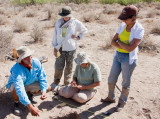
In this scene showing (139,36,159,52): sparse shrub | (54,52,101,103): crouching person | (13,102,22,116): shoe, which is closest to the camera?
(13,102,22,116): shoe

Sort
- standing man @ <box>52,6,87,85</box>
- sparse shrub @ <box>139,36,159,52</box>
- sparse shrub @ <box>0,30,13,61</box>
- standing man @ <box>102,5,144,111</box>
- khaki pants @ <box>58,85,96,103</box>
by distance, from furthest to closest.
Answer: sparse shrub @ <box>139,36,159,52</box>, sparse shrub @ <box>0,30,13,61</box>, standing man @ <box>52,6,87,85</box>, khaki pants @ <box>58,85,96,103</box>, standing man @ <box>102,5,144,111</box>

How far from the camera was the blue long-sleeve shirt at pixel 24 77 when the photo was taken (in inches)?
107

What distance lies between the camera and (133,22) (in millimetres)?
2695

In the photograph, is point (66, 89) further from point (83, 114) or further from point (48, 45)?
point (48, 45)

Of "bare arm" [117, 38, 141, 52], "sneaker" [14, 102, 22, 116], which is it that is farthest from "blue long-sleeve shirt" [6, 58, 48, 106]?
"bare arm" [117, 38, 141, 52]

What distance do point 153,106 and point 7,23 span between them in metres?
9.16

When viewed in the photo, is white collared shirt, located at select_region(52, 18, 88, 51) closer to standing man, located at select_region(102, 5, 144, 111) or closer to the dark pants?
the dark pants

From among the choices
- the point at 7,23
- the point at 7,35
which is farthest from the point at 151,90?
the point at 7,23

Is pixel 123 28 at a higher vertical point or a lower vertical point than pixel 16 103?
higher

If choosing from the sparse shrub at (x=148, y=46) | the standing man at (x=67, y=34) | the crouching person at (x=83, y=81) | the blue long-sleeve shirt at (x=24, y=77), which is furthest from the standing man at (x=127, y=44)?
the sparse shrub at (x=148, y=46)

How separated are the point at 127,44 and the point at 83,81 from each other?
116 centimetres

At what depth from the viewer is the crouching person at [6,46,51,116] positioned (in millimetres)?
2709

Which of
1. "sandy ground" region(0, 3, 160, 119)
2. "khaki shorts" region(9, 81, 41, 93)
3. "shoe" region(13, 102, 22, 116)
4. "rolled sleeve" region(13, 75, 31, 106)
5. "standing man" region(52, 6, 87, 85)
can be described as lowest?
"sandy ground" region(0, 3, 160, 119)

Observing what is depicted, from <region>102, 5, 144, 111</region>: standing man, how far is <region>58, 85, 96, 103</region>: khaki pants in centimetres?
52
